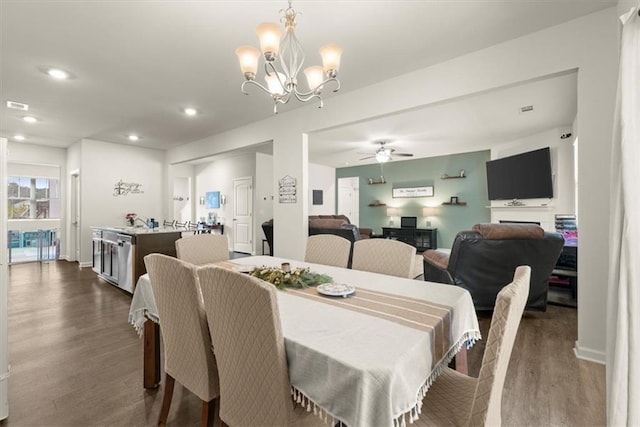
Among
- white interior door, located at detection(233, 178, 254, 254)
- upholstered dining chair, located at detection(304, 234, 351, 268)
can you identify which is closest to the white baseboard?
upholstered dining chair, located at detection(304, 234, 351, 268)

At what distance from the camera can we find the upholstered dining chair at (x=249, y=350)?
98 cm

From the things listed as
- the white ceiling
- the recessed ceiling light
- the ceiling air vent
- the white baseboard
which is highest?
the white ceiling

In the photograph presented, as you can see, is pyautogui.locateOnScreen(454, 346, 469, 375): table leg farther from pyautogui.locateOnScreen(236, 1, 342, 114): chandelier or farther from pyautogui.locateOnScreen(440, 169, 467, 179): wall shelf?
pyautogui.locateOnScreen(440, 169, 467, 179): wall shelf

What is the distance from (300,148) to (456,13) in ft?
7.79

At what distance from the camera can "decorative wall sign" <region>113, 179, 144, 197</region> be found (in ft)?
20.4

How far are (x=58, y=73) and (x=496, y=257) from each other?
4.86 meters

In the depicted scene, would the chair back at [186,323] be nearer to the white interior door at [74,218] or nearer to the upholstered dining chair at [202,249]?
the upholstered dining chair at [202,249]

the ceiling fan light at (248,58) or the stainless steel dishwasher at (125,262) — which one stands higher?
the ceiling fan light at (248,58)

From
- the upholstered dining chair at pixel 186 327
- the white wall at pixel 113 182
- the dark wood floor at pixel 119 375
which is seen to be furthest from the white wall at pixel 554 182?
the white wall at pixel 113 182

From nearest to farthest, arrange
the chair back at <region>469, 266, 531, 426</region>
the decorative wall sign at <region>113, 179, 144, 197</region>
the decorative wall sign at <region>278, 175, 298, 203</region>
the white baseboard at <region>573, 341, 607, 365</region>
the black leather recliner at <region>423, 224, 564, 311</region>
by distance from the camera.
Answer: the chair back at <region>469, 266, 531, 426</region> < the white baseboard at <region>573, 341, 607, 365</region> < the black leather recliner at <region>423, 224, 564, 311</region> < the decorative wall sign at <region>278, 175, 298, 203</region> < the decorative wall sign at <region>113, 179, 144, 197</region>

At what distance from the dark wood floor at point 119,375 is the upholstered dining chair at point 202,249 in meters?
0.87

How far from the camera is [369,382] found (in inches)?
33.1

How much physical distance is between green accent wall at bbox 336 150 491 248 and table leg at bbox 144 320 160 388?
684cm

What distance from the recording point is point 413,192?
25.6ft
